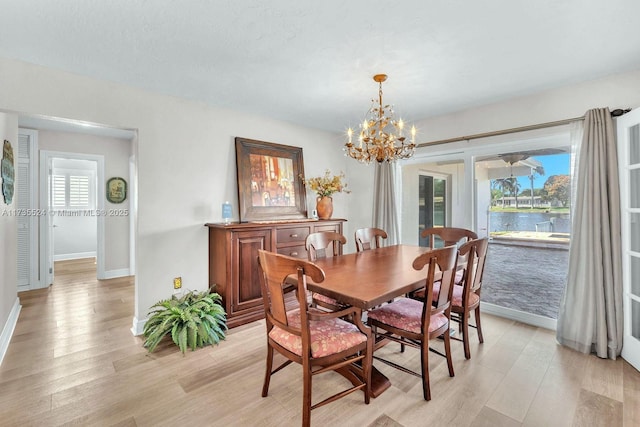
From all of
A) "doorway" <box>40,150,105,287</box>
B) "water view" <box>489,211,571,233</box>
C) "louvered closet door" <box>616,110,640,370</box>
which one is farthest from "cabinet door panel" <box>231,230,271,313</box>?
"doorway" <box>40,150,105,287</box>

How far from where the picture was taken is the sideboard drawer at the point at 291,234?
10.9 feet

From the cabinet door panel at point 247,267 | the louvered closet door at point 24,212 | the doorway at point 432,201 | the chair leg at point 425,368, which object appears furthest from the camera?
the louvered closet door at point 24,212

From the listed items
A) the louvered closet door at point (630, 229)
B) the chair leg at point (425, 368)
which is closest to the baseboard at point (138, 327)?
the chair leg at point (425, 368)

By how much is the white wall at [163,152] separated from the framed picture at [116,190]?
9.45 feet

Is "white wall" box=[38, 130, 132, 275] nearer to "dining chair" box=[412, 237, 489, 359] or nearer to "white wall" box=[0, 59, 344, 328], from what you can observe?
"white wall" box=[0, 59, 344, 328]

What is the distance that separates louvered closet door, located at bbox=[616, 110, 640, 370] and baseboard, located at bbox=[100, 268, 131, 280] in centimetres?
641

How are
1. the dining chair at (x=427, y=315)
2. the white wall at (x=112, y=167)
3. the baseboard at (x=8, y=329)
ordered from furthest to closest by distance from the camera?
1. the white wall at (x=112, y=167)
2. the baseboard at (x=8, y=329)
3. the dining chair at (x=427, y=315)

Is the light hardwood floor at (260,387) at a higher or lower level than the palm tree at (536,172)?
lower

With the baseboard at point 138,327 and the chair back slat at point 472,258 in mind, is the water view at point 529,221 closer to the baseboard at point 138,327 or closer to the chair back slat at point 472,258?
the chair back slat at point 472,258

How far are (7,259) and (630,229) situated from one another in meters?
5.46

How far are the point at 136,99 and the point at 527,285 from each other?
172 inches

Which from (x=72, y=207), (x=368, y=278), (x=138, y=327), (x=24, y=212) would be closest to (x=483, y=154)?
(x=368, y=278)

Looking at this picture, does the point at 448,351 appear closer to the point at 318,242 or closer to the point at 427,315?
the point at 427,315

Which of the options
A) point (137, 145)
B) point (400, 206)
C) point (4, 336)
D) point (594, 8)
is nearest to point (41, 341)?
point (4, 336)
